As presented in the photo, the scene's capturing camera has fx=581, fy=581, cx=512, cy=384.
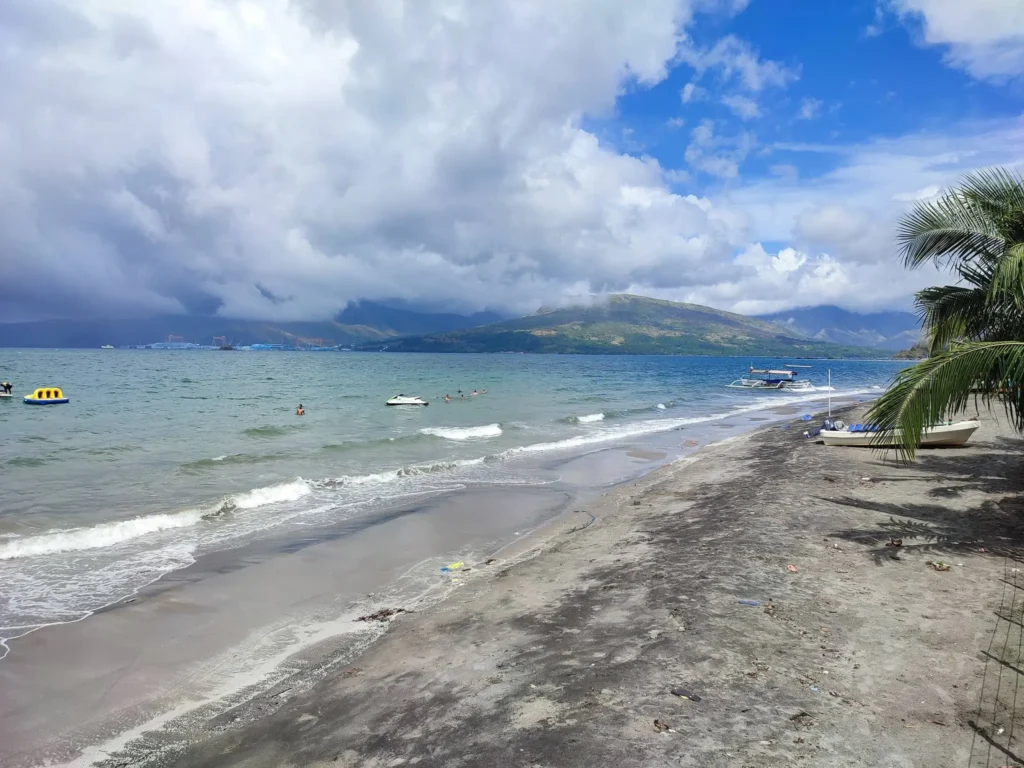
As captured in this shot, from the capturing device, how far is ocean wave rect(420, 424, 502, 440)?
107 ft

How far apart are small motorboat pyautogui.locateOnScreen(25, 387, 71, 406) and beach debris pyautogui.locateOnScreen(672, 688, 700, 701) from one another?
56.2 meters

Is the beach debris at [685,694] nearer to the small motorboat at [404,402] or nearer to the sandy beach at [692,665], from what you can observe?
the sandy beach at [692,665]

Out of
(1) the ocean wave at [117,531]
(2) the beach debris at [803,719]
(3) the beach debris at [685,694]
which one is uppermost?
(2) the beach debris at [803,719]

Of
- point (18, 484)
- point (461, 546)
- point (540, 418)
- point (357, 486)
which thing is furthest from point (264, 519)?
point (540, 418)

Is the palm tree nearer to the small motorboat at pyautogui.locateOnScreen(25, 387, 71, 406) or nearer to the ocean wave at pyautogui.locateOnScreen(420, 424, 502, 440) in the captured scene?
the ocean wave at pyautogui.locateOnScreen(420, 424, 502, 440)

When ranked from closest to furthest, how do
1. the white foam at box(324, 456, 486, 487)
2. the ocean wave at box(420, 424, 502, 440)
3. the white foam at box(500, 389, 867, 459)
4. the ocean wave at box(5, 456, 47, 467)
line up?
the white foam at box(324, 456, 486, 487) → the ocean wave at box(5, 456, 47, 467) → the white foam at box(500, 389, 867, 459) → the ocean wave at box(420, 424, 502, 440)

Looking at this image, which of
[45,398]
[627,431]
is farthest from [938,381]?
[45,398]

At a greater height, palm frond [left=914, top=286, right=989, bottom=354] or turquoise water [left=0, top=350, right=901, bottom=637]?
palm frond [left=914, top=286, right=989, bottom=354]

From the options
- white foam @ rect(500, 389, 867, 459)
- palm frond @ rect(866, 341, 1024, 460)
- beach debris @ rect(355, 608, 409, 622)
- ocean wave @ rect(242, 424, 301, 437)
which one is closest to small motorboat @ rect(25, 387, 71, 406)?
ocean wave @ rect(242, 424, 301, 437)

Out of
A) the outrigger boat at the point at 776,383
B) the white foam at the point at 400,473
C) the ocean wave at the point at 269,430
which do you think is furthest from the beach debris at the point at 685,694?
the outrigger boat at the point at 776,383

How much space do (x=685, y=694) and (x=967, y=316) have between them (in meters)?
8.76

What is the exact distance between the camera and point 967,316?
10.2 m

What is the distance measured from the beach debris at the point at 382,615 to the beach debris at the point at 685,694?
4987 mm

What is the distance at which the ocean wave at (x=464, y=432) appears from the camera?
107 feet
